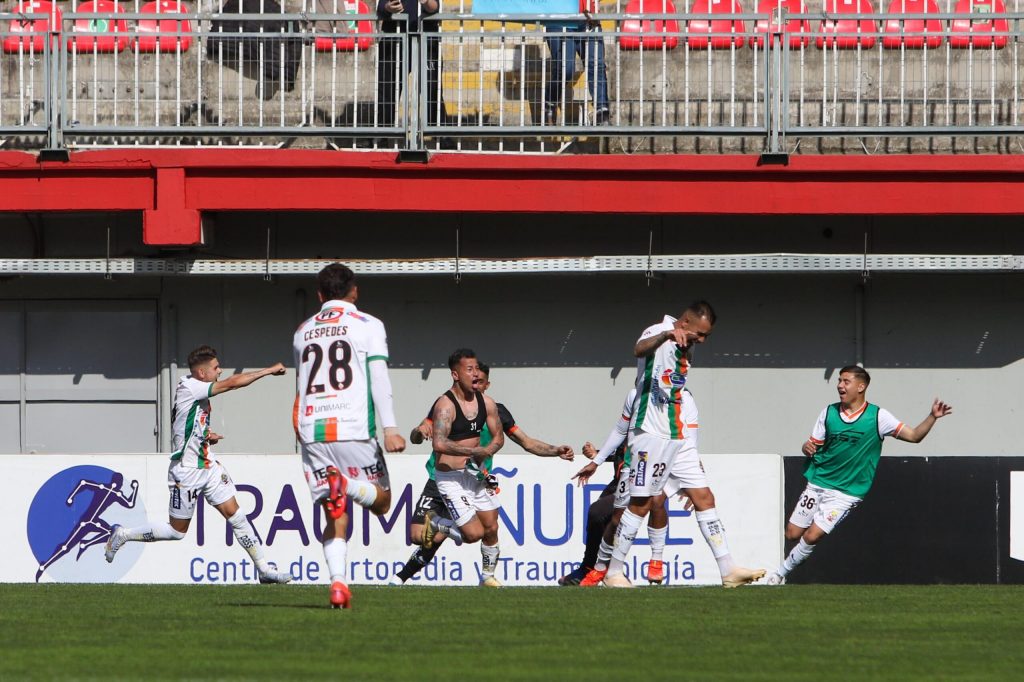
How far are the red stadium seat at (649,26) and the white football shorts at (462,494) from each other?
17.3 feet

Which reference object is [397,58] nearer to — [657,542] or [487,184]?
[487,184]

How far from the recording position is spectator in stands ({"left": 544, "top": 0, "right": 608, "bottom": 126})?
51.8 feet

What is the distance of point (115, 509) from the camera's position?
15.2 m

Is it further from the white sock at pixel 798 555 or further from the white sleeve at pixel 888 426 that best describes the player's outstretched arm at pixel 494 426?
the white sleeve at pixel 888 426

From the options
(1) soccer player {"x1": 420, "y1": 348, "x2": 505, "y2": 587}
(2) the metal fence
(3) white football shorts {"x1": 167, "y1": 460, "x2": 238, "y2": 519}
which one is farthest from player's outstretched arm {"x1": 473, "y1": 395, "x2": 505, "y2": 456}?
(2) the metal fence

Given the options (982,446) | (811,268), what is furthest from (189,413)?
(982,446)

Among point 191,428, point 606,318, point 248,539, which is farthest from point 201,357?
point 606,318

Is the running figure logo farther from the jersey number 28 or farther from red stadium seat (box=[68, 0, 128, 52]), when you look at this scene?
the jersey number 28

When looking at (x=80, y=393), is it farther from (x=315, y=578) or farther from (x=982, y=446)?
(x=982, y=446)

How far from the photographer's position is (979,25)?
16562 millimetres

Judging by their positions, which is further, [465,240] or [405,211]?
[465,240]

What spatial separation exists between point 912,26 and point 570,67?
350cm

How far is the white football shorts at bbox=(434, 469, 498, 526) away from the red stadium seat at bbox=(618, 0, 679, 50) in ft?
17.3

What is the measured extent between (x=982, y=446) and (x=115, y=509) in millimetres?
8766
